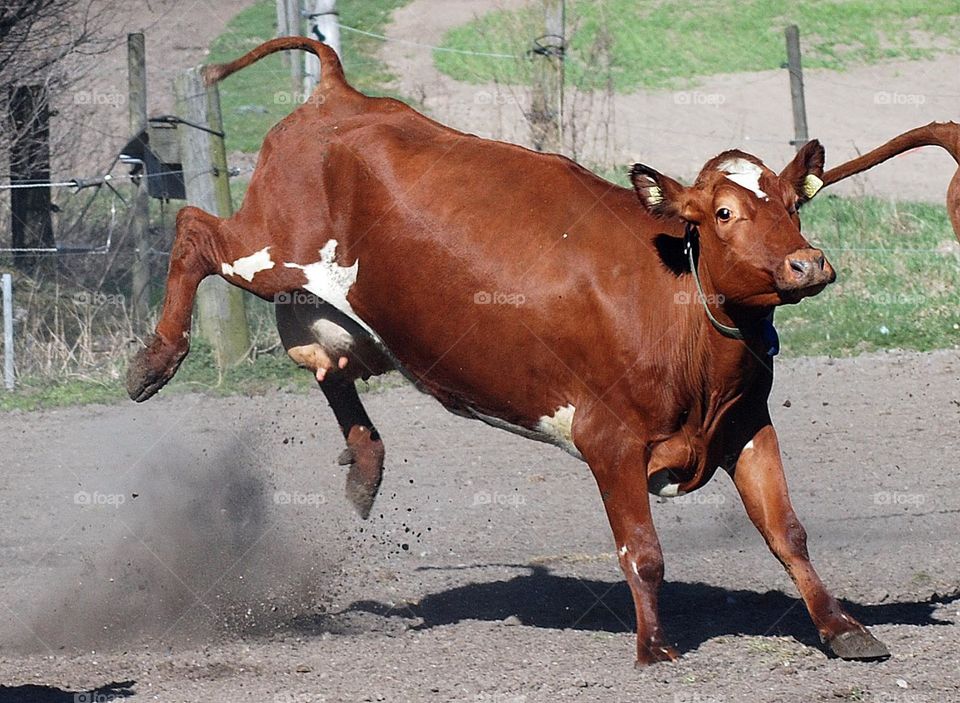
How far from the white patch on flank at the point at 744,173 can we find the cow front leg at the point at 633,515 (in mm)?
1085

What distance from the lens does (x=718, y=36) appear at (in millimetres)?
35219

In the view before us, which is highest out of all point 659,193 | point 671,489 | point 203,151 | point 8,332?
point 659,193

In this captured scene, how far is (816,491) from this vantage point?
29.4 ft

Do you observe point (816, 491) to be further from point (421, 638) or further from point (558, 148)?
point (558, 148)

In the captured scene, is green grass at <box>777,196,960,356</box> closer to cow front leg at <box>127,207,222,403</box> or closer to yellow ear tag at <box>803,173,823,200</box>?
cow front leg at <box>127,207,222,403</box>

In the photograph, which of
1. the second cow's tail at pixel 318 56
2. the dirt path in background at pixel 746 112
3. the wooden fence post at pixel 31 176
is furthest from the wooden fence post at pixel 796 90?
the second cow's tail at pixel 318 56

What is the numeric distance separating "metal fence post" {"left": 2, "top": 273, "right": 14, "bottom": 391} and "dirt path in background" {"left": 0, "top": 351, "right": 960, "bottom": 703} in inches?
35.5

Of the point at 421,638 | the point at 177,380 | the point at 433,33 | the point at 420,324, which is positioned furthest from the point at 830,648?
the point at 433,33

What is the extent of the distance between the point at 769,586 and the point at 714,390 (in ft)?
6.01

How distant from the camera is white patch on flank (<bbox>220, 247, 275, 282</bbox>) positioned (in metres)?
7.24

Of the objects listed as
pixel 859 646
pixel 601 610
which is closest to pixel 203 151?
pixel 601 610

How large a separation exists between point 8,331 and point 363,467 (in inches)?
213

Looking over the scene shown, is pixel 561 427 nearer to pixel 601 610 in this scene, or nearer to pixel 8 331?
pixel 601 610

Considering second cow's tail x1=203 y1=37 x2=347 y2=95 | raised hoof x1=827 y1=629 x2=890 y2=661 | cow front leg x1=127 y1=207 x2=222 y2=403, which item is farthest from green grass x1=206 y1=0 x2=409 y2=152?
raised hoof x1=827 y1=629 x2=890 y2=661
